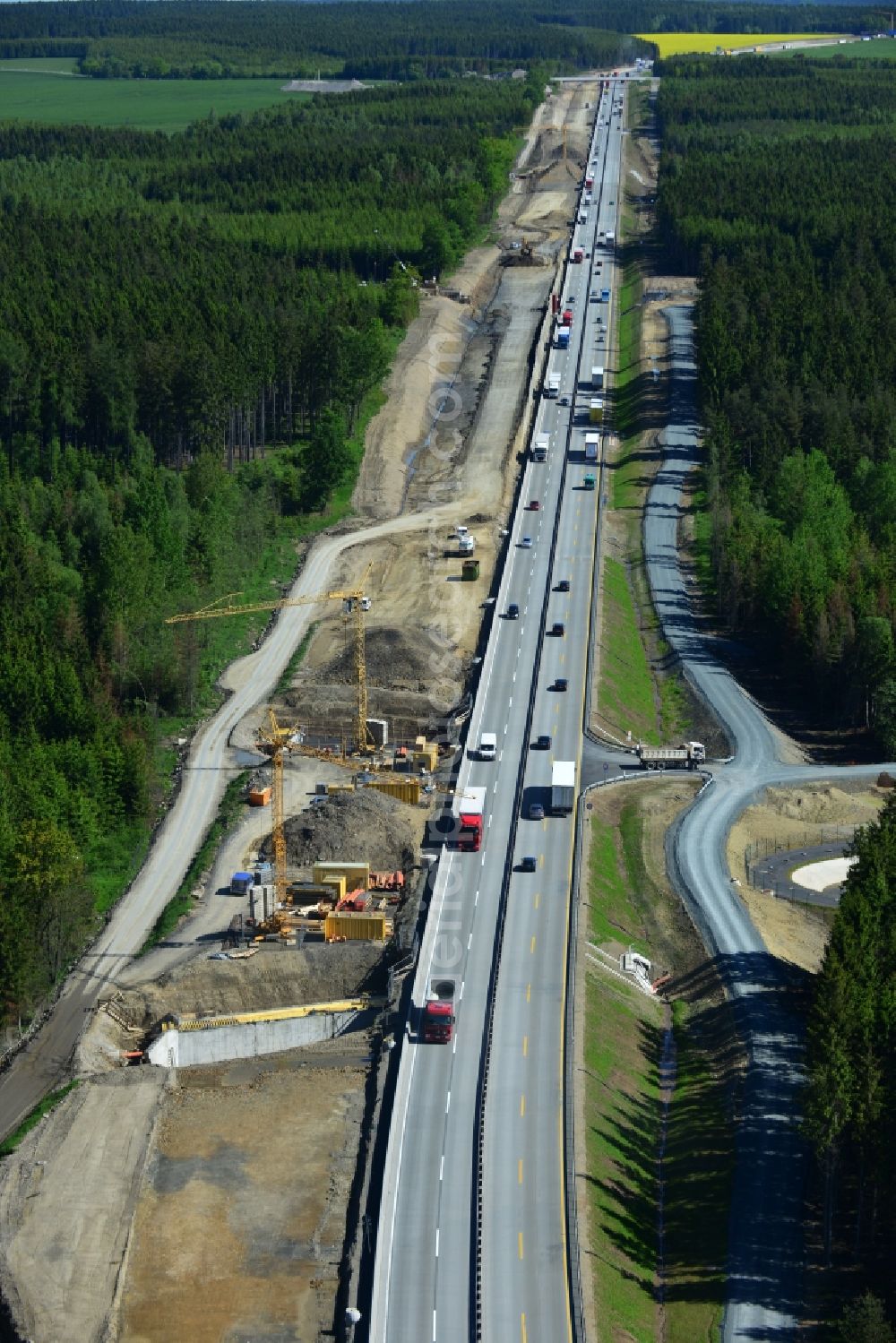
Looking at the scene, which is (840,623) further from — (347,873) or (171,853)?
(171,853)

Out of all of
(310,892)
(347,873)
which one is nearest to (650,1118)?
(347,873)

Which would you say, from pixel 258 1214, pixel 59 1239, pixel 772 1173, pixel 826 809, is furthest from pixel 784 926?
pixel 59 1239

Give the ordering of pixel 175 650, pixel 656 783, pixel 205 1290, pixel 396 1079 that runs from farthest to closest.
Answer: pixel 175 650
pixel 656 783
pixel 396 1079
pixel 205 1290

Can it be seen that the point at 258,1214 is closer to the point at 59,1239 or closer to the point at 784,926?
the point at 59,1239

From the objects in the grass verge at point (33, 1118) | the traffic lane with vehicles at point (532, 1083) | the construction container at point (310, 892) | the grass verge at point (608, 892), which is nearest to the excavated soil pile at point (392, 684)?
the traffic lane with vehicles at point (532, 1083)

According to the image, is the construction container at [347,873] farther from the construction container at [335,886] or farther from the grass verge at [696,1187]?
the grass verge at [696,1187]

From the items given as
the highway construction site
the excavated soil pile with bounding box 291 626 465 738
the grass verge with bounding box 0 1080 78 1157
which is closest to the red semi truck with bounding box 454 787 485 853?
the highway construction site
